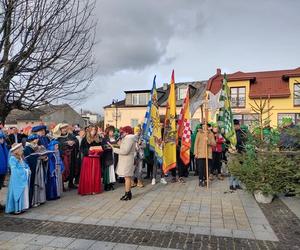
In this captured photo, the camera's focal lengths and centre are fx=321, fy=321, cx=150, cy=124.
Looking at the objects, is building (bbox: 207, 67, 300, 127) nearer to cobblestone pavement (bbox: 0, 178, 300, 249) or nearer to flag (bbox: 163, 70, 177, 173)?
flag (bbox: 163, 70, 177, 173)

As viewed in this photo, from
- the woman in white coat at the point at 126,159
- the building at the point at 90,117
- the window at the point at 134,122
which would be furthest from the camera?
the building at the point at 90,117

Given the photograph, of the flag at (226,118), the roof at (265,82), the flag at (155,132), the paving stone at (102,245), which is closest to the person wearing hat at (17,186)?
the paving stone at (102,245)

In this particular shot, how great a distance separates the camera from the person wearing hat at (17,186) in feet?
21.4

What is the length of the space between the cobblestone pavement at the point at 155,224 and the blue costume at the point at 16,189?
0.68 ft

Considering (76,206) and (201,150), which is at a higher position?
(201,150)

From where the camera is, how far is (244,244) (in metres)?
4.91

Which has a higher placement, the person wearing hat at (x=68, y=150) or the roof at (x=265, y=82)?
the roof at (x=265, y=82)

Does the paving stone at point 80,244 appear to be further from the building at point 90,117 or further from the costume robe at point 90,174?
the building at point 90,117

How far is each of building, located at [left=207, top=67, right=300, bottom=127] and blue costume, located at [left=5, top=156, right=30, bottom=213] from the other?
81.9 feet

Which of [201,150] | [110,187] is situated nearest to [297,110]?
[201,150]

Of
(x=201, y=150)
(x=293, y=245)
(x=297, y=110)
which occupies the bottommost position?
(x=293, y=245)

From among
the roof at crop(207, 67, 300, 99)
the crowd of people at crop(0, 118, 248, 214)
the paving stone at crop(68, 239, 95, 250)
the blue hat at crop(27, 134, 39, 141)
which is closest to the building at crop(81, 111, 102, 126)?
the roof at crop(207, 67, 300, 99)

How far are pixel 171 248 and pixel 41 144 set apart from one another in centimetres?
444

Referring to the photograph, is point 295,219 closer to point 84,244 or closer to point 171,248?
point 171,248
